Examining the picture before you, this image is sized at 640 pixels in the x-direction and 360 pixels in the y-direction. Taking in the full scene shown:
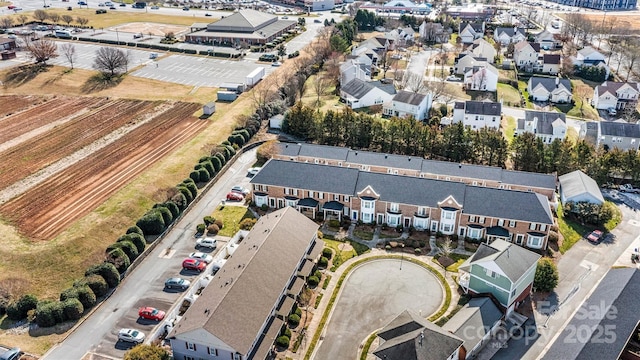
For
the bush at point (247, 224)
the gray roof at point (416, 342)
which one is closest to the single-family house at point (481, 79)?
the bush at point (247, 224)

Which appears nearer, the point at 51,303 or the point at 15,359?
the point at 15,359

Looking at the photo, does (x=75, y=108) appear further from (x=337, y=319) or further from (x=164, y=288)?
(x=337, y=319)

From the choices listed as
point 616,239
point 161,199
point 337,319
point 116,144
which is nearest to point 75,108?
point 116,144

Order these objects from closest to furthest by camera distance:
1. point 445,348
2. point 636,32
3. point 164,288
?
point 445,348
point 164,288
point 636,32

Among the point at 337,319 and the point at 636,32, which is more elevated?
the point at 636,32

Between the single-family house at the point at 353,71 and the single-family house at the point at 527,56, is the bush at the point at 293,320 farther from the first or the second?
the single-family house at the point at 527,56

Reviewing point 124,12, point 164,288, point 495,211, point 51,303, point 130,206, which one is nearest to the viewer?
point 51,303
